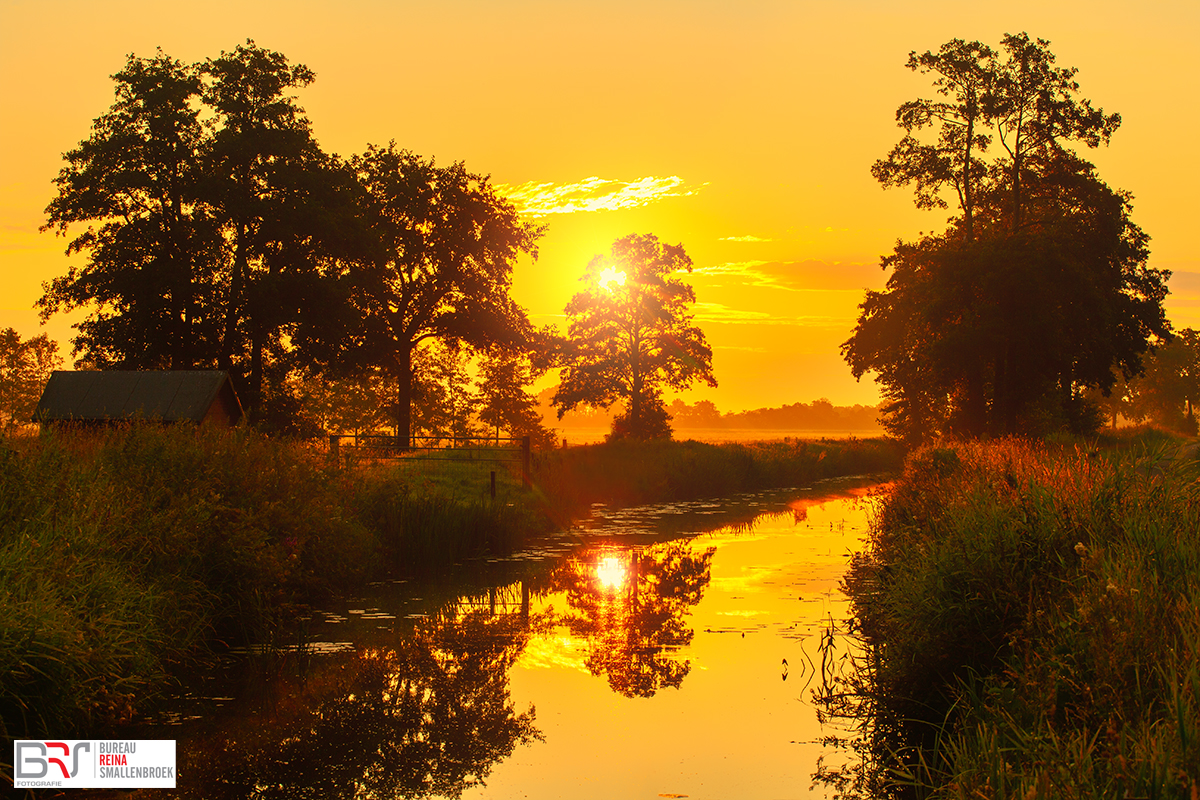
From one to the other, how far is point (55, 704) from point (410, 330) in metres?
39.6

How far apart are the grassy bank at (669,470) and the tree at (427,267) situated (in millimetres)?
9914

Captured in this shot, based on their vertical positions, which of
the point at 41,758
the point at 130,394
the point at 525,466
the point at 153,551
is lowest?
the point at 41,758

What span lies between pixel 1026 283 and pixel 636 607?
87.0ft

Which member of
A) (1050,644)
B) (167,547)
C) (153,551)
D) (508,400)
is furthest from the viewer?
(508,400)

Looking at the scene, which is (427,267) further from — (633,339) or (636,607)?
(636,607)

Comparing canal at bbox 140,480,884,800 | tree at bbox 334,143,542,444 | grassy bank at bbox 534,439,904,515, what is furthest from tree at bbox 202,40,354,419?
canal at bbox 140,480,884,800

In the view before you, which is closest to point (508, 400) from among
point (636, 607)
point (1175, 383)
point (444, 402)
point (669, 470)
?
point (444, 402)

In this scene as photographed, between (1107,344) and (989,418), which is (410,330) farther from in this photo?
(1107,344)

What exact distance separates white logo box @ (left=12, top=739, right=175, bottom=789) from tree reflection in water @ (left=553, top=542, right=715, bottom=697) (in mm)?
4823

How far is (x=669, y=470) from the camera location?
38156 mm

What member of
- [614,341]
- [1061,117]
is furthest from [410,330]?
[1061,117]

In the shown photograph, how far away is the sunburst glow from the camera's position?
187 ft

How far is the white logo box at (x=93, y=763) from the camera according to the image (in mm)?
7387

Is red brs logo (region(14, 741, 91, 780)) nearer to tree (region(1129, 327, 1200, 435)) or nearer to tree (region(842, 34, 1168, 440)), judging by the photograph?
tree (region(842, 34, 1168, 440))
